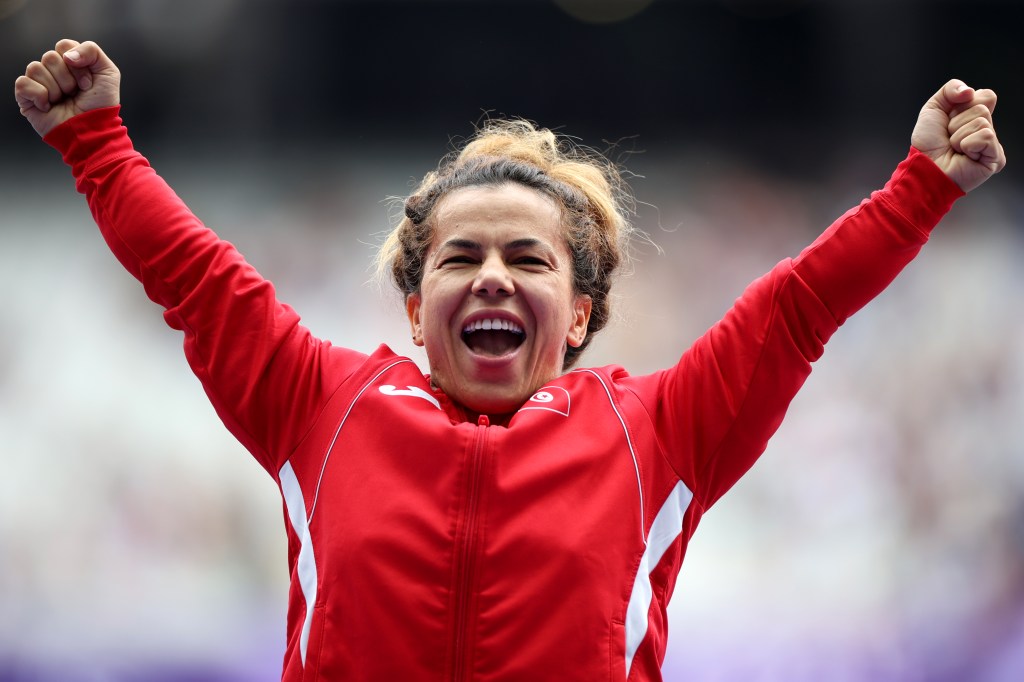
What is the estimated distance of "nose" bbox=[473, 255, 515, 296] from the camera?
1.46 meters

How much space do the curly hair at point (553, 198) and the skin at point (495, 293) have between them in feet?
0.15

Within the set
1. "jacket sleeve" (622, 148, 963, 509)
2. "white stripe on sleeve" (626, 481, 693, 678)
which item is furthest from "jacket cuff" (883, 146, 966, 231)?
"white stripe on sleeve" (626, 481, 693, 678)

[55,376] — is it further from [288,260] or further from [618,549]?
[618,549]

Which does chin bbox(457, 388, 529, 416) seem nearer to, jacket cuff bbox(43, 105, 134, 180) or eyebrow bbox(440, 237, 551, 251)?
Result: eyebrow bbox(440, 237, 551, 251)

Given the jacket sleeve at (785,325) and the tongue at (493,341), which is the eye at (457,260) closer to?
the tongue at (493,341)

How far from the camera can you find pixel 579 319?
169 centimetres

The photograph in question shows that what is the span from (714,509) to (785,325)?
6.60 ft

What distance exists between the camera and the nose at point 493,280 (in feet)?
4.80

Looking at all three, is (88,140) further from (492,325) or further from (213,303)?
(492,325)

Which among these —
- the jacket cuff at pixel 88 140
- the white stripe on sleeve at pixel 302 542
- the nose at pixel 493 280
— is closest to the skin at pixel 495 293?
the nose at pixel 493 280

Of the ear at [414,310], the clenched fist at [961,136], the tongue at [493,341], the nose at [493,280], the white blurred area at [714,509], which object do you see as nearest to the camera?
the clenched fist at [961,136]

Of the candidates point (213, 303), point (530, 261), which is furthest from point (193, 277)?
point (530, 261)

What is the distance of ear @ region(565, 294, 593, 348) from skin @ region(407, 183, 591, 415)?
0.06 m

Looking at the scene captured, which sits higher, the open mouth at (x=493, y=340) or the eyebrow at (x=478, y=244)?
the eyebrow at (x=478, y=244)
